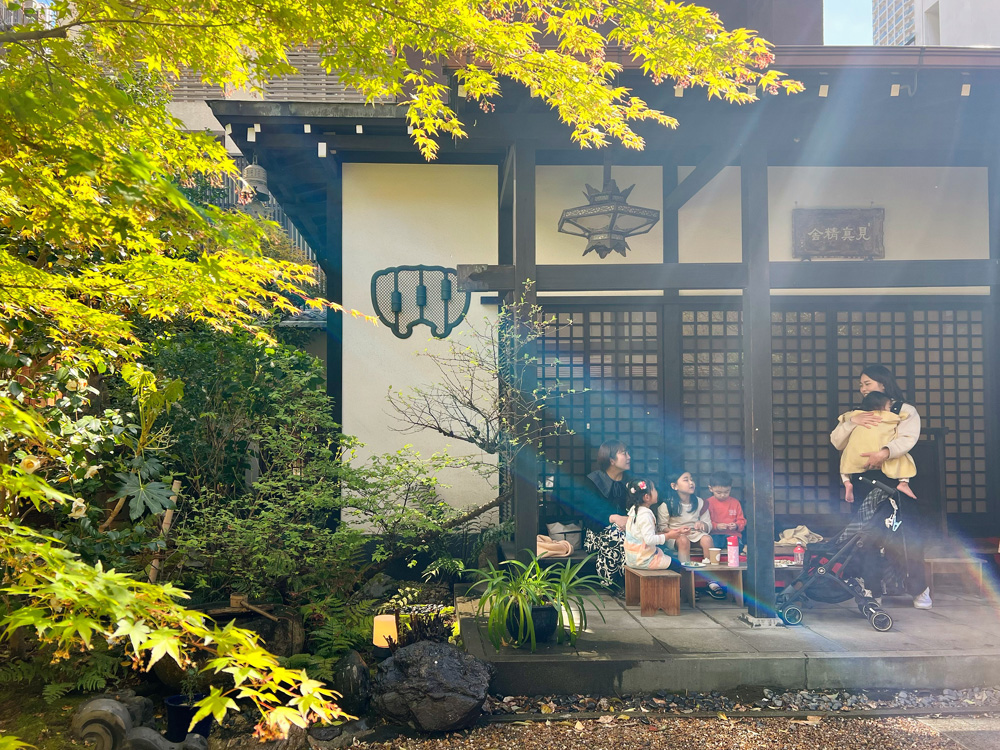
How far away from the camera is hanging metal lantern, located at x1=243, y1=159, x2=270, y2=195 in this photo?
29.4 ft

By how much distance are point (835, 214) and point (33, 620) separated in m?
9.31

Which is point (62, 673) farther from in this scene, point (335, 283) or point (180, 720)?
point (335, 283)

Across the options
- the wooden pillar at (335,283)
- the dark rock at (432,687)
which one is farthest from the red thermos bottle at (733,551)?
the wooden pillar at (335,283)

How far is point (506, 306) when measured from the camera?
7.14 metres

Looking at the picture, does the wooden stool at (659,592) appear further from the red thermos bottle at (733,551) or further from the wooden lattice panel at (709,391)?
the wooden lattice panel at (709,391)

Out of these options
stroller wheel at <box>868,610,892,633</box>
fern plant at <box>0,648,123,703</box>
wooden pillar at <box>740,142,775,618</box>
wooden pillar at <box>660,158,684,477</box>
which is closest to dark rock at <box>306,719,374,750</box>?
fern plant at <box>0,648,123,703</box>

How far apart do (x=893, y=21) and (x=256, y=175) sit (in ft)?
102

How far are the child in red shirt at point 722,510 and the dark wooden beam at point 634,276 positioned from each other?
2.43m

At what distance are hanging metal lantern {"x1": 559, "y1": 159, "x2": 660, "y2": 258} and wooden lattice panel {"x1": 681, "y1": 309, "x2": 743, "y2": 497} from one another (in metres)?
1.60

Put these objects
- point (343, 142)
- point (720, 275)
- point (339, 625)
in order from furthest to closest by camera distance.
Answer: point (343, 142)
point (720, 275)
point (339, 625)

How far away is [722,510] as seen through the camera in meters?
8.03

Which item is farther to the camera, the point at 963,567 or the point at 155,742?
the point at 963,567

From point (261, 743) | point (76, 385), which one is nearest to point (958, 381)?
point (261, 743)

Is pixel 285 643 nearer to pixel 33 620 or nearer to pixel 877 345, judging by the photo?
pixel 33 620
